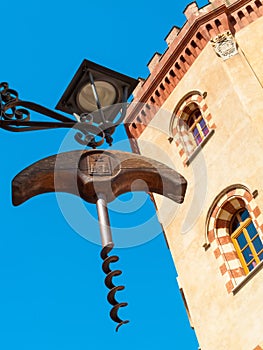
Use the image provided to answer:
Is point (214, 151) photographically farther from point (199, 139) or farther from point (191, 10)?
point (191, 10)

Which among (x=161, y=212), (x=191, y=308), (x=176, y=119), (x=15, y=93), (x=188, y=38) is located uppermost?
(x=188, y=38)

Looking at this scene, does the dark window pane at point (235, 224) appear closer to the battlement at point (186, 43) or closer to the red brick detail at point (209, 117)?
the red brick detail at point (209, 117)

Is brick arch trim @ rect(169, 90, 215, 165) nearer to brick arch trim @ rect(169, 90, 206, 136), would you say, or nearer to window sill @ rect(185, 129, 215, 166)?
brick arch trim @ rect(169, 90, 206, 136)

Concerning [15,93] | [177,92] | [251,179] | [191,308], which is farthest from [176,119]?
[15,93]

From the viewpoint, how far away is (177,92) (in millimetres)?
19078

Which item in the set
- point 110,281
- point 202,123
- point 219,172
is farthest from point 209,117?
point 110,281

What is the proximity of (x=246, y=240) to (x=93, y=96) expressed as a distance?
1045 centimetres

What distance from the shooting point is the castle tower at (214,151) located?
14.0 m

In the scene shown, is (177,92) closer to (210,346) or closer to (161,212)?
(161,212)

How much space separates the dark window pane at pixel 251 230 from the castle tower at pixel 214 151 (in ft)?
0.07

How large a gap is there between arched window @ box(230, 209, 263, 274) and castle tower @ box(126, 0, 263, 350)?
0.02 metres

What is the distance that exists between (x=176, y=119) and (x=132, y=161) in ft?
48.0

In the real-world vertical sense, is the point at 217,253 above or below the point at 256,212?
below

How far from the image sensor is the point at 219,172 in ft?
52.0
